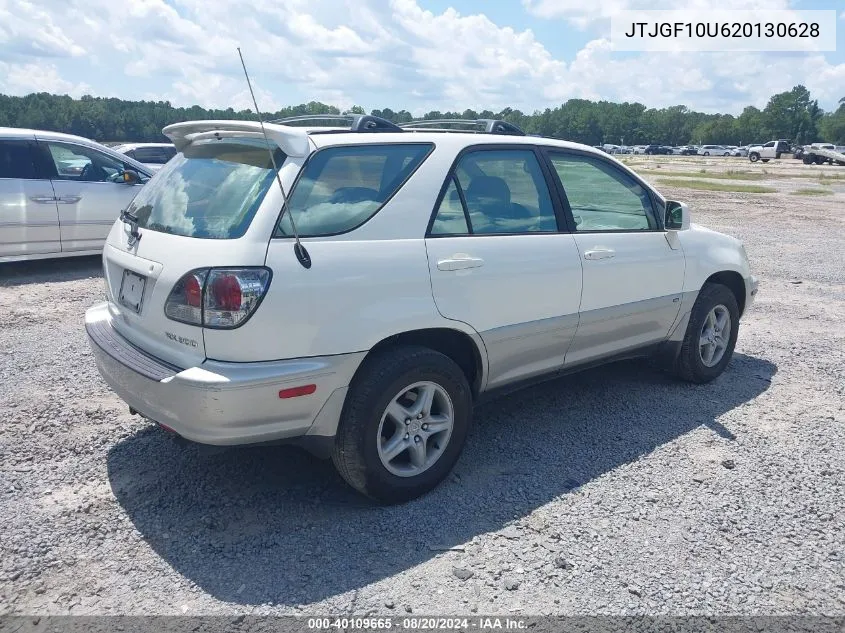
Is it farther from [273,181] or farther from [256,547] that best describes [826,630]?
[273,181]

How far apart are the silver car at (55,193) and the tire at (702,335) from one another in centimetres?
698

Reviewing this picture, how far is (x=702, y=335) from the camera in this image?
17.5 feet

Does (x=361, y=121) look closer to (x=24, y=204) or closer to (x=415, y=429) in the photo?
(x=415, y=429)

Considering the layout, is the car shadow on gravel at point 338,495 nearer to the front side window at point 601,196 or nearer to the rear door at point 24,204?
the front side window at point 601,196

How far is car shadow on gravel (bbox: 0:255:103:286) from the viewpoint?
27.6ft

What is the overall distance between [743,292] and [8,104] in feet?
82.1

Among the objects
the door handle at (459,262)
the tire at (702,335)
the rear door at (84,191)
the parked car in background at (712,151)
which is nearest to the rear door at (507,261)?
the door handle at (459,262)

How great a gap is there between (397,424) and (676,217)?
2572mm

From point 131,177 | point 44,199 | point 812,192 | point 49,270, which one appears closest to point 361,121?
point 44,199

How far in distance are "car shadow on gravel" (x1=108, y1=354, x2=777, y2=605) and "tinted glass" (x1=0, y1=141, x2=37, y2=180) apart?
559cm

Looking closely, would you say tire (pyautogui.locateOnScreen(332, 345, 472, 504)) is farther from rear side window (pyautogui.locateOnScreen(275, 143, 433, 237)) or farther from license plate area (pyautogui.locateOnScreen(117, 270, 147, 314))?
license plate area (pyautogui.locateOnScreen(117, 270, 147, 314))

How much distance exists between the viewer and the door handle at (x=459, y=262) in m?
3.57

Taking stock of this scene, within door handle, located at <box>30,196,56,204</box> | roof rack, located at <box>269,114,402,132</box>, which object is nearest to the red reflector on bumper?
roof rack, located at <box>269,114,402,132</box>

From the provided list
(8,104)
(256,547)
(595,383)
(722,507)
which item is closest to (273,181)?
(256,547)
